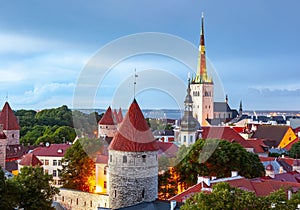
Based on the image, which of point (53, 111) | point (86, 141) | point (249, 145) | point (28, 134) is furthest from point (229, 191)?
point (53, 111)

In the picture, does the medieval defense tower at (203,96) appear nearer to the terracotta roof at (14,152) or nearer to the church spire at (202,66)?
the church spire at (202,66)

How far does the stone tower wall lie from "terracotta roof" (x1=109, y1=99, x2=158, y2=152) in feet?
1.15

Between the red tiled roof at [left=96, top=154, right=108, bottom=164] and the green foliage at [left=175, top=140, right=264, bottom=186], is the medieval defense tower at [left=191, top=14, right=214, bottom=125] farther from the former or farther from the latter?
the red tiled roof at [left=96, top=154, right=108, bottom=164]

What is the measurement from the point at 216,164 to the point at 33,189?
14557 millimetres

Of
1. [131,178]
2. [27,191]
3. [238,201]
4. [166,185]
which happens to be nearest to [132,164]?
[131,178]

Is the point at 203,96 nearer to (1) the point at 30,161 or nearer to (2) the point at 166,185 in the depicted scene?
(1) the point at 30,161

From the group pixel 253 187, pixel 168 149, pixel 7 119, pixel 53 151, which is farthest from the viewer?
pixel 7 119

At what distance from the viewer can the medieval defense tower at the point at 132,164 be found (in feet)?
79.0

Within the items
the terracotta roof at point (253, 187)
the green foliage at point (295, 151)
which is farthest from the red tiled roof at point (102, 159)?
the green foliage at point (295, 151)

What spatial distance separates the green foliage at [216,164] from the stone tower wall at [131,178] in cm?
703

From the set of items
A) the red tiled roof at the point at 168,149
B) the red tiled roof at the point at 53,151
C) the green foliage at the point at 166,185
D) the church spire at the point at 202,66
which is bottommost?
the green foliage at the point at 166,185

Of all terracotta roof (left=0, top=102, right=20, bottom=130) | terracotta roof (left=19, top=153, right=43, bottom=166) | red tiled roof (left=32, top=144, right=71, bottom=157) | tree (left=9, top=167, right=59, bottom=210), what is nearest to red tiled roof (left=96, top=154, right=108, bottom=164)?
terracotta roof (left=19, top=153, right=43, bottom=166)

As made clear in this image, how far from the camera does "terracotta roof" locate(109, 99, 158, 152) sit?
24172 millimetres

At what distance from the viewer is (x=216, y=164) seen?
32.2 meters
